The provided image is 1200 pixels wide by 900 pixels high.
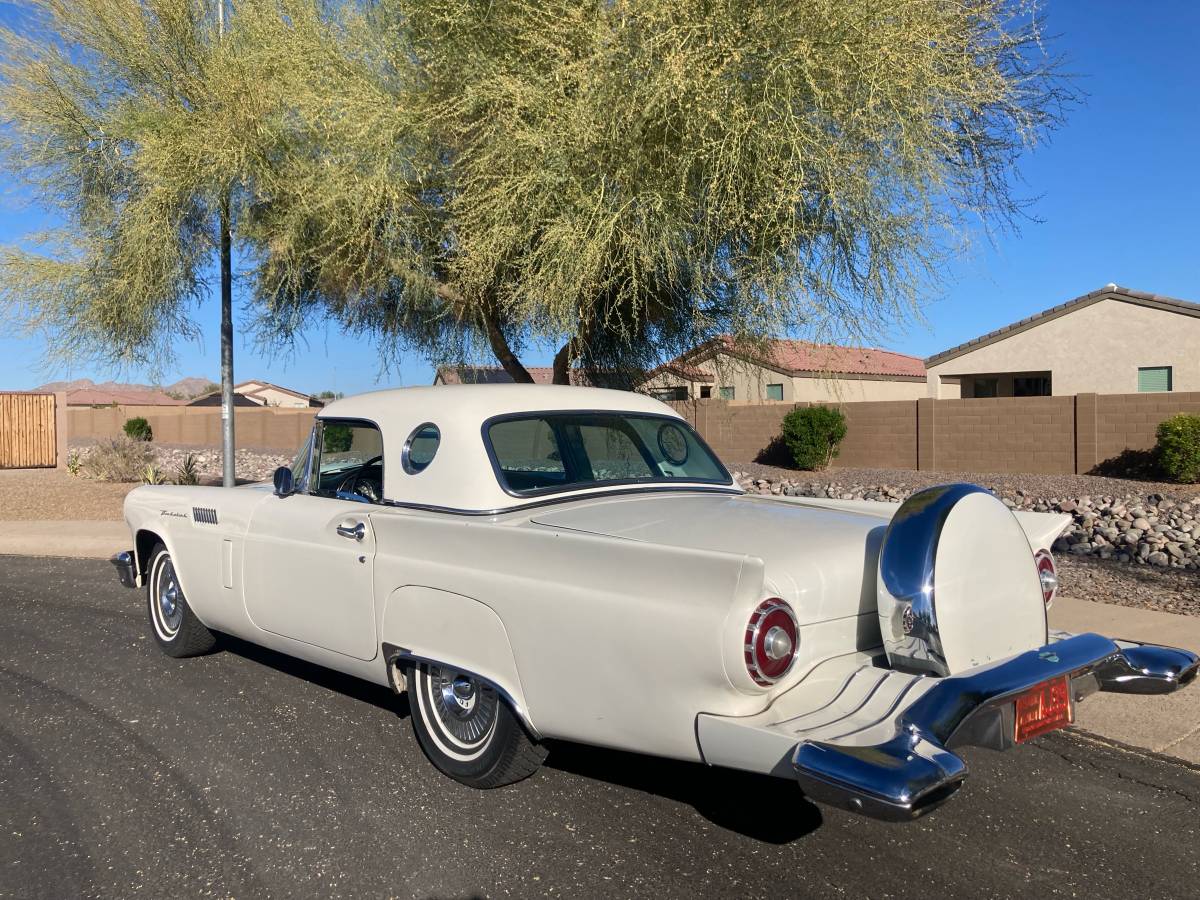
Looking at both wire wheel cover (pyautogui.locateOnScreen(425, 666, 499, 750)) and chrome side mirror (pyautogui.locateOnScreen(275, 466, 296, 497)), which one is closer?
wire wheel cover (pyautogui.locateOnScreen(425, 666, 499, 750))

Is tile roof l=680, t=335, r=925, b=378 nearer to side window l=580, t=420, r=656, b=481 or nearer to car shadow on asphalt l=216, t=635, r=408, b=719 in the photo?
side window l=580, t=420, r=656, b=481

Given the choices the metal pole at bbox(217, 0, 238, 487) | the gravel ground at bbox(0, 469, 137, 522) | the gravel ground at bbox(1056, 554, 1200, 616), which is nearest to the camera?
the gravel ground at bbox(1056, 554, 1200, 616)

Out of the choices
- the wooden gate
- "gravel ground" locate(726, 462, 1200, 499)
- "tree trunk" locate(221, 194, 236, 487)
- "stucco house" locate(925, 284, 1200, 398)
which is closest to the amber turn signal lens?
"gravel ground" locate(726, 462, 1200, 499)

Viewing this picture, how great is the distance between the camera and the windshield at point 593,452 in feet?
15.1

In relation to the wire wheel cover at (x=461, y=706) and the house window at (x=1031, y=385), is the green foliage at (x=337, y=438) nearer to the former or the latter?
the wire wheel cover at (x=461, y=706)

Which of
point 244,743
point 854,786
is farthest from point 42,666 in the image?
point 854,786

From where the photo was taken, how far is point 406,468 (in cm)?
466

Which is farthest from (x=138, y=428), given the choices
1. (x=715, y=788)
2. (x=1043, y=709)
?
(x=1043, y=709)

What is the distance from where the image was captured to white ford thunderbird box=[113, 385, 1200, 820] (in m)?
3.15

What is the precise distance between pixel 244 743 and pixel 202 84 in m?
8.95

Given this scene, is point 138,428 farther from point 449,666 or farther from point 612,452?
point 449,666

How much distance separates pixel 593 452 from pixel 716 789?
1.68 meters

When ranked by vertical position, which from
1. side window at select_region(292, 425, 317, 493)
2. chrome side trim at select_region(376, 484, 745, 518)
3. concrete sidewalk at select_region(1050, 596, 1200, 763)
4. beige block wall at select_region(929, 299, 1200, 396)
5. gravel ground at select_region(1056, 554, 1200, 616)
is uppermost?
beige block wall at select_region(929, 299, 1200, 396)

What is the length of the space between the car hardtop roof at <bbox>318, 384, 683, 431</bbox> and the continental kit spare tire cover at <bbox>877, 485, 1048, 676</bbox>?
187cm
